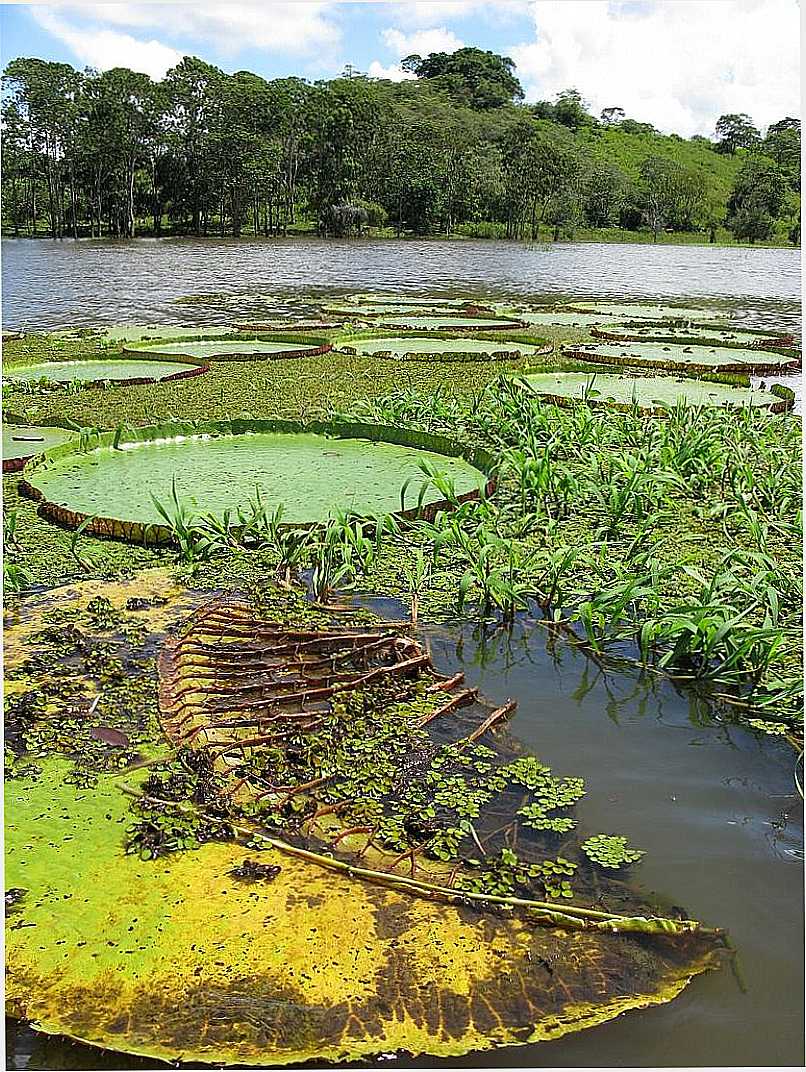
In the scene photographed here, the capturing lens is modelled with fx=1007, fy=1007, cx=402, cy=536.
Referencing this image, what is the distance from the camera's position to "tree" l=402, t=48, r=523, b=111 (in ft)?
207

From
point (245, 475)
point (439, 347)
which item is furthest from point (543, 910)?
point (439, 347)

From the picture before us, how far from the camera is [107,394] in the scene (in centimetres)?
673

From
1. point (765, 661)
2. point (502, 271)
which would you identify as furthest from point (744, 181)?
point (765, 661)

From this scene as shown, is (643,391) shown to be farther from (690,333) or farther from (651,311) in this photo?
(651,311)

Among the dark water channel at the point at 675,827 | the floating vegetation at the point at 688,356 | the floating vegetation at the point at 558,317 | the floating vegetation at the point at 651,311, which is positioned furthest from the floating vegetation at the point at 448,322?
the dark water channel at the point at 675,827

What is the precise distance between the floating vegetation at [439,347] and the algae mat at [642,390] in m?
1.65

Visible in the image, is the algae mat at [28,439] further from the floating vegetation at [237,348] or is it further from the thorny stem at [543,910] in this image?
the thorny stem at [543,910]

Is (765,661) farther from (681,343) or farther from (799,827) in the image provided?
(681,343)

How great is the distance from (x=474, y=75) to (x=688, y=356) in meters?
62.9

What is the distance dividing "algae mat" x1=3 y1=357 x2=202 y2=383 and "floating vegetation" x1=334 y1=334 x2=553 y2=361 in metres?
1.84

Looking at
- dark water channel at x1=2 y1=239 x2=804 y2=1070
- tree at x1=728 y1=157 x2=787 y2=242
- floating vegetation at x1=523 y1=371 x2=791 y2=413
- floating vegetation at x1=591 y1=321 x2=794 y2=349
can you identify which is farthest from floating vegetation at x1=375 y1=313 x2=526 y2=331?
tree at x1=728 y1=157 x2=787 y2=242

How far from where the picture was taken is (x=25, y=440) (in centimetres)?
506

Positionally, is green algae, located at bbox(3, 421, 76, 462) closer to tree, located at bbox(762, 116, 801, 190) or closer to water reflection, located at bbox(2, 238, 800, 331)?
water reflection, located at bbox(2, 238, 800, 331)

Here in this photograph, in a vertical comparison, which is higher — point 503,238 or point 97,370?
point 503,238
